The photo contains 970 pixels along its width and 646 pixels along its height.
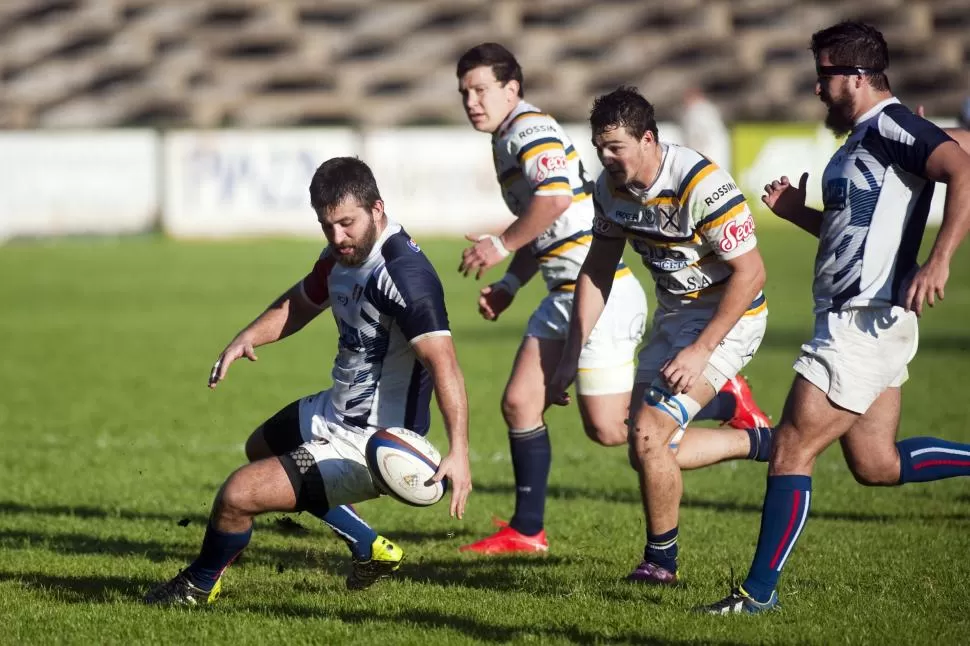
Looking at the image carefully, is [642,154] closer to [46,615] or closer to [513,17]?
[46,615]

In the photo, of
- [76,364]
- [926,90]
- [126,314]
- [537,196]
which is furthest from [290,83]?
[537,196]

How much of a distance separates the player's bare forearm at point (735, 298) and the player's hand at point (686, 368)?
1.4 inches

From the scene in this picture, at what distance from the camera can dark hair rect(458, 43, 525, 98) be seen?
6895 mm

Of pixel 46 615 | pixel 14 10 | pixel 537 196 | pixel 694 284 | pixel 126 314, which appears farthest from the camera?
pixel 14 10

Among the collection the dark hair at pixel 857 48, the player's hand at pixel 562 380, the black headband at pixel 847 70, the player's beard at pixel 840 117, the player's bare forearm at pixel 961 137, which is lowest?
the player's hand at pixel 562 380

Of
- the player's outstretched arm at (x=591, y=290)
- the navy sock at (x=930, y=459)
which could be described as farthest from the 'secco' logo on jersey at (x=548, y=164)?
the navy sock at (x=930, y=459)

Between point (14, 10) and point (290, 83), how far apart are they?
25.6 ft

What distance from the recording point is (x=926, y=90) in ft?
129

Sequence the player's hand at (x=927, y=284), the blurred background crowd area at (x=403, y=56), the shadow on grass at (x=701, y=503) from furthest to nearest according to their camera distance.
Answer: the blurred background crowd area at (x=403, y=56)
the shadow on grass at (x=701, y=503)
the player's hand at (x=927, y=284)

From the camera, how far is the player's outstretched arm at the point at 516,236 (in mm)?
6188

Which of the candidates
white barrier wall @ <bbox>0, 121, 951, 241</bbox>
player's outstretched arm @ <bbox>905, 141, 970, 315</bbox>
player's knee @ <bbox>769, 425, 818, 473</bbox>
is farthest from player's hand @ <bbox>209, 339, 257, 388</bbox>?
white barrier wall @ <bbox>0, 121, 951, 241</bbox>

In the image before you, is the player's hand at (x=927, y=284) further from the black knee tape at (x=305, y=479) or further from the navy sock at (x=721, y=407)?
the black knee tape at (x=305, y=479)

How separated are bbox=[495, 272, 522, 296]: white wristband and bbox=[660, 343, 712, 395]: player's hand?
1613mm

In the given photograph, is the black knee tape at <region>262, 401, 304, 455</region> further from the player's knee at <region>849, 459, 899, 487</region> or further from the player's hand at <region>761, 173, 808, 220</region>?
the player's knee at <region>849, 459, 899, 487</region>
